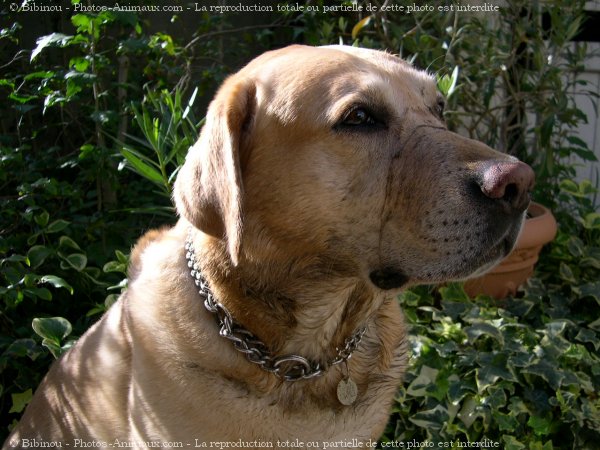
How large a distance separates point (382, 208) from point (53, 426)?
1427mm

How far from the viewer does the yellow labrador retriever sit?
6.22 ft

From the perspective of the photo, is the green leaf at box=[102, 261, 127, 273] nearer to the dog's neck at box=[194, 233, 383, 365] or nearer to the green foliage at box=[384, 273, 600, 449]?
the dog's neck at box=[194, 233, 383, 365]

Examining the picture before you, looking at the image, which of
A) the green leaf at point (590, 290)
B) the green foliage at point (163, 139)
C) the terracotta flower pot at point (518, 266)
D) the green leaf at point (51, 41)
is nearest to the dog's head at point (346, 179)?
the green foliage at point (163, 139)

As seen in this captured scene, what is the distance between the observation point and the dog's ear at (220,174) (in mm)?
1904

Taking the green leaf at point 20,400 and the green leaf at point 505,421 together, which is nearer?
the green leaf at point 505,421

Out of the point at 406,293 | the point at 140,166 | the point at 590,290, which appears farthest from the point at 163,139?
the point at 590,290

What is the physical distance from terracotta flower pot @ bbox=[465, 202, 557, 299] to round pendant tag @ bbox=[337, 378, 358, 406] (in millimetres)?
1849

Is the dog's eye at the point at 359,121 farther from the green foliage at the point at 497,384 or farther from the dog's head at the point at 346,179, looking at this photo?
the green foliage at the point at 497,384

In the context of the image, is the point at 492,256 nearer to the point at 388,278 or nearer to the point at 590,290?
the point at 388,278

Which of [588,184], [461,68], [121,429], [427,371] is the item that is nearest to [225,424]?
[121,429]

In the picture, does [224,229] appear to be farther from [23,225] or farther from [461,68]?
[461,68]

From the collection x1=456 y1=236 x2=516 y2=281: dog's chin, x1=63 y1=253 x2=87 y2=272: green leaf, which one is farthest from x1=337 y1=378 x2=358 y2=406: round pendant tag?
x1=63 y1=253 x2=87 y2=272: green leaf

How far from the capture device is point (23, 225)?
404 centimetres

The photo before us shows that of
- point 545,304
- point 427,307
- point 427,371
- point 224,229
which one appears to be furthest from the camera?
point 545,304
